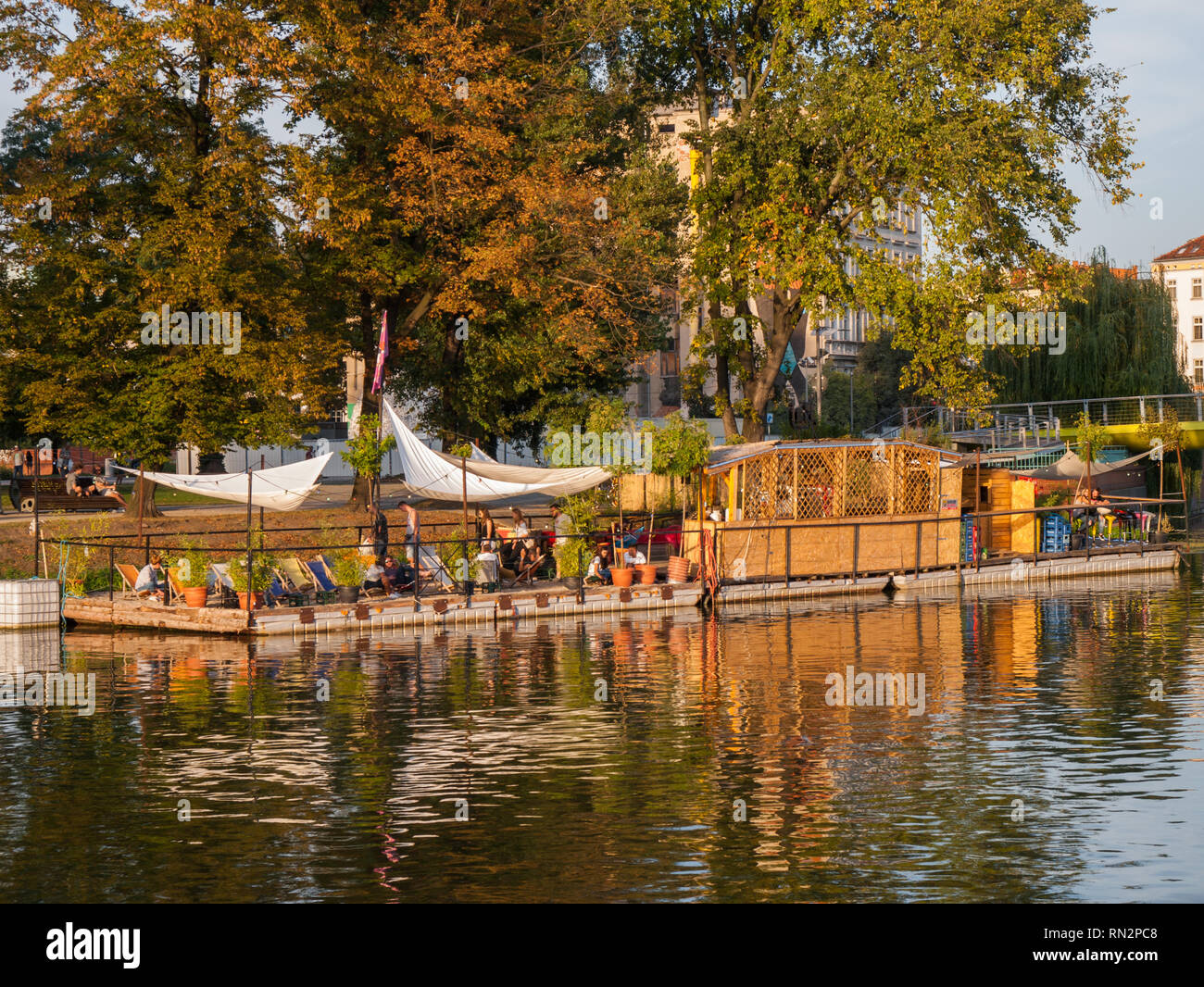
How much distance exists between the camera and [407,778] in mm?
15133

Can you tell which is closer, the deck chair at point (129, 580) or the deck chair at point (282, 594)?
the deck chair at point (282, 594)

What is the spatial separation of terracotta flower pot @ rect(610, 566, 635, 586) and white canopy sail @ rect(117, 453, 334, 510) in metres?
6.87

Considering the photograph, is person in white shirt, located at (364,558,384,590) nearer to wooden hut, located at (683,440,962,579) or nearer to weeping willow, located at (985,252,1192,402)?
wooden hut, located at (683,440,962,579)

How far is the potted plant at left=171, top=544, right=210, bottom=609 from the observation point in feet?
97.5

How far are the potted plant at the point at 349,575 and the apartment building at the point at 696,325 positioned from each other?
16.5 metres

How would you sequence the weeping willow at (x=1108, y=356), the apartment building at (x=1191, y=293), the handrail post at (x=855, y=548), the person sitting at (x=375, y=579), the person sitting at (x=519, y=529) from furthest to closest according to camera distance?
the apartment building at (x=1191, y=293) → the weeping willow at (x=1108, y=356) → the handrail post at (x=855, y=548) → the person sitting at (x=519, y=529) → the person sitting at (x=375, y=579)

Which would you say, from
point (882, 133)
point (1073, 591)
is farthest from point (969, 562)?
point (882, 133)

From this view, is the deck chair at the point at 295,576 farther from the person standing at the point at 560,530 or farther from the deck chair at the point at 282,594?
the person standing at the point at 560,530

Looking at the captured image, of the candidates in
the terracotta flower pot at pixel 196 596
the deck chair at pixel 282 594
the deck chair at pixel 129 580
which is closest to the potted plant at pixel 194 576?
the terracotta flower pot at pixel 196 596

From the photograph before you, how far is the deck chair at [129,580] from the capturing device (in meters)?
30.9

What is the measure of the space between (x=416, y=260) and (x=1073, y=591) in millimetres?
19936

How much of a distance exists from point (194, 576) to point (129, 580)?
329cm
